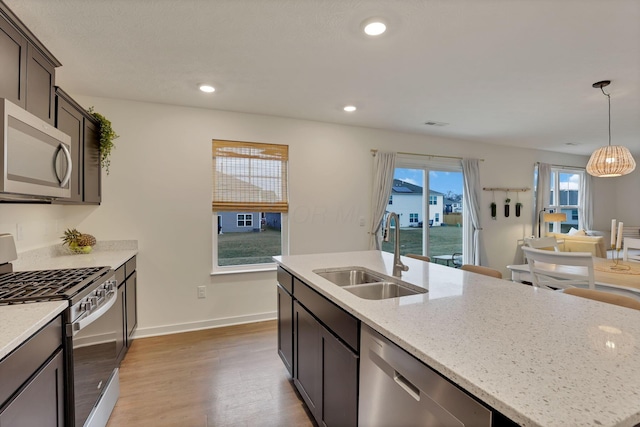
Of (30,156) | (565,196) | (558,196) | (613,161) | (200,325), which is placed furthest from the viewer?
(565,196)

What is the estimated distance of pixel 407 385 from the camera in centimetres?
101

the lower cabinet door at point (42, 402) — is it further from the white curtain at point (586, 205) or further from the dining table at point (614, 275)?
the white curtain at point (586, 205)

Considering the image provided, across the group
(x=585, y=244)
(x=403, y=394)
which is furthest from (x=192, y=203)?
(x=585, y=244)


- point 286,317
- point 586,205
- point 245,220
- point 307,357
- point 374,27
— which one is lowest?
point 307,357

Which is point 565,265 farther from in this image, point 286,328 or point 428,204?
point 428,204

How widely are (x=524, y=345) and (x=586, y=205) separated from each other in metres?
7.47

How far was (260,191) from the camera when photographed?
3719mm

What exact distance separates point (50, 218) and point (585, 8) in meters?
4.27

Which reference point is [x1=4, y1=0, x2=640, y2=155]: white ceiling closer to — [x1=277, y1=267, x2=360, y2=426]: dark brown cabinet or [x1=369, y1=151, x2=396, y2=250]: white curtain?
[x1=369, y1=151, x2=396, y2=250]: white curtain

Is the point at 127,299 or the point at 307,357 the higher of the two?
the point at 127,299

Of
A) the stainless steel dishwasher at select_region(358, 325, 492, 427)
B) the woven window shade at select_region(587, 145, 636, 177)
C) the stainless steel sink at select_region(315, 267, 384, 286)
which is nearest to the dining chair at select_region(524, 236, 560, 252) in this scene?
the woven window shade at select_region(587, 145, 636, 177)

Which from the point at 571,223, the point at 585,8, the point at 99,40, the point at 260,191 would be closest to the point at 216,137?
the point at 260,191

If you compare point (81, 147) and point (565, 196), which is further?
point (565, 196)

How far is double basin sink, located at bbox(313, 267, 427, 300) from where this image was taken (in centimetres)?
177
